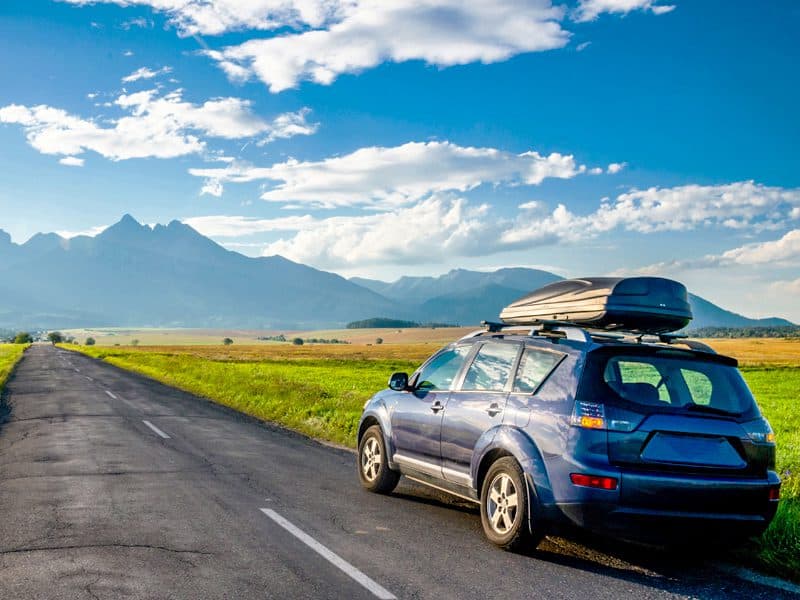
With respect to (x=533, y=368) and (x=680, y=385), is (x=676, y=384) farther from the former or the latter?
(x=533, y=368)

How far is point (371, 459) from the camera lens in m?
8.89

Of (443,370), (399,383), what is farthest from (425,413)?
(399,383)

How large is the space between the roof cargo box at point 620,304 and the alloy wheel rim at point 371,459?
2.57 metres

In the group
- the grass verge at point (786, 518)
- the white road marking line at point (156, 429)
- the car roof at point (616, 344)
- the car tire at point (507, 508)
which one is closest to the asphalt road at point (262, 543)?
the car tire at point (507, 508)

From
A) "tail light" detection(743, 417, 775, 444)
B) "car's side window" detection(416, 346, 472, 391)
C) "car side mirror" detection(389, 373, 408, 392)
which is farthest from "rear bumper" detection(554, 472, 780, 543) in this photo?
"car side mirror" detection(389, 373, 408, 392)

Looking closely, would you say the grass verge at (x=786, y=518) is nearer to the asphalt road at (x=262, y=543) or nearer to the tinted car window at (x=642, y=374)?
the asphalt road at (x=262, y=543)

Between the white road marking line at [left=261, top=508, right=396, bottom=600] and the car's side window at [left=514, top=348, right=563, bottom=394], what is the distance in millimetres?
2076

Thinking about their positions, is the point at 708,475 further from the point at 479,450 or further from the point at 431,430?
the point at 431,430

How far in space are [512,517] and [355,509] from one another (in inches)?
86.0

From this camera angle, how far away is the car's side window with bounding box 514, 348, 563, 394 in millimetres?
6367

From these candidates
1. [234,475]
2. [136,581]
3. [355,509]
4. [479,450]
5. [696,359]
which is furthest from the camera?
[234,475]

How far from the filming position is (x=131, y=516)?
7.32m

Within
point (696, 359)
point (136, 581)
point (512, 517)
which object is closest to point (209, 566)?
point (136, 581)

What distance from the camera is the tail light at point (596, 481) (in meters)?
5.62
